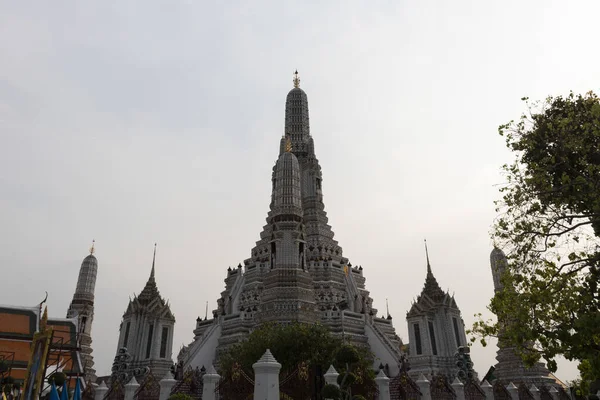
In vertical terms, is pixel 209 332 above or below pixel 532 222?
above

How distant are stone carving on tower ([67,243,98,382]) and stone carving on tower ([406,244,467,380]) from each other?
3269cm

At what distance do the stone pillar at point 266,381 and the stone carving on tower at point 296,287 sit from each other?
23439 millimetres

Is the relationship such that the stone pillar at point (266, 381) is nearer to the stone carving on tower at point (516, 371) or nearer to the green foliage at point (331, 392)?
the green foliage at point (331, 392)

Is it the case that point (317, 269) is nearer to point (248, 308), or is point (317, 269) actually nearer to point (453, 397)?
point (248, 308)

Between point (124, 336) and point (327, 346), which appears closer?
point (327, 346)

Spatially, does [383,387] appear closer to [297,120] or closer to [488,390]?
[488,390]

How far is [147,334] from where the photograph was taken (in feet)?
151

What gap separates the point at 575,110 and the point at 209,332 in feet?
120

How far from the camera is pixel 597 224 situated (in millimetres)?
11844

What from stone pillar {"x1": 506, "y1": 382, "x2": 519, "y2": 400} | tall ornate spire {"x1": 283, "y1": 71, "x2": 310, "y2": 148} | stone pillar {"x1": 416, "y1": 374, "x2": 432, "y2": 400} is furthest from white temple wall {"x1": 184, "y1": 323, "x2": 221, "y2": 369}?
tall ornate spire {"x1": 283, "y1": 71, "x2": 310, "y2": 148}

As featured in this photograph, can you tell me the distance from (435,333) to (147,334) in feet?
90.6

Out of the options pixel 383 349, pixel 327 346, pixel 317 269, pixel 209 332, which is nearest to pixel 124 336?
pixel 209 332

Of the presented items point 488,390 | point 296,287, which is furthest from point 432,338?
point 488,390

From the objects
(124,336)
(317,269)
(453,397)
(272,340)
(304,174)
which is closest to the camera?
(453,397)
